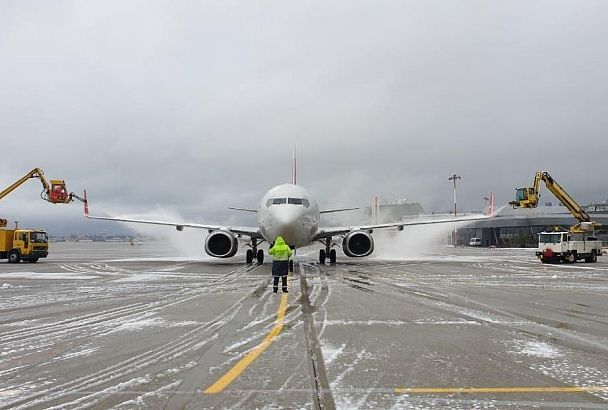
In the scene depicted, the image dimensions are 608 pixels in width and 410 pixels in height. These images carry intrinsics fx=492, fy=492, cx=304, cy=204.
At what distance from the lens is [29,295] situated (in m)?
12.8

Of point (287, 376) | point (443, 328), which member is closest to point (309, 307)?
point (443, 328)

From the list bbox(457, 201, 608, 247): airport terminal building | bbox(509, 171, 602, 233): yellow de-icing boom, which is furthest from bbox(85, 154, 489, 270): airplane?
bbox(457, 201, 608, 247): airport terminal building

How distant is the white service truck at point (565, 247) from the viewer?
2777cm

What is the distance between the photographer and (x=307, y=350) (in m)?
6.28

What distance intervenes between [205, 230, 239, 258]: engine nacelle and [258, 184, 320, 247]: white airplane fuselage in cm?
206

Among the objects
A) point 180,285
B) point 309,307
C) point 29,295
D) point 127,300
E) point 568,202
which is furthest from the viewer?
point 568,202

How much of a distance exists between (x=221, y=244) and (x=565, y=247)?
19115 mm

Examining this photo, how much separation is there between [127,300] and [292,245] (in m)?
11.8

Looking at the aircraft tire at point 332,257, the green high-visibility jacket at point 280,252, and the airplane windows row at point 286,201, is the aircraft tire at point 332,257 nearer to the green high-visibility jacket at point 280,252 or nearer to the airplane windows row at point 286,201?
the airplane windows row at point 286,201

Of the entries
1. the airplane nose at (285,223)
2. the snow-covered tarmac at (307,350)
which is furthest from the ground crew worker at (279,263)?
the airplane nose at (285,223)

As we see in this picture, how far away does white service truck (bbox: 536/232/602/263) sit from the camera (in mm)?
27766

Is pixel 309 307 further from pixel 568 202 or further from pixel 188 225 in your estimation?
pixel 568 202

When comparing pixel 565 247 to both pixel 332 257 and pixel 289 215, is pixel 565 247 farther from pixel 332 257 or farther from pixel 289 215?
pixel 289 215

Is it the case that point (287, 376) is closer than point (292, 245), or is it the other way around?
point (287, 376)
